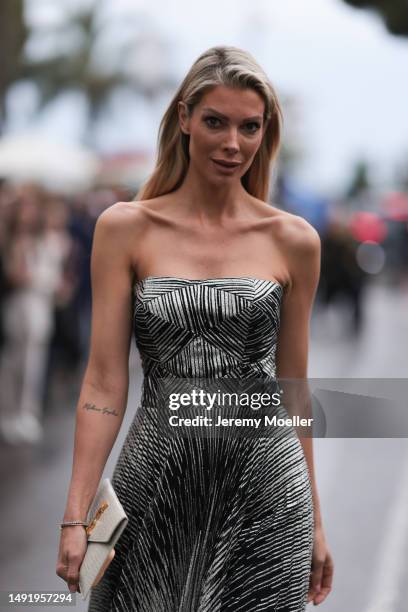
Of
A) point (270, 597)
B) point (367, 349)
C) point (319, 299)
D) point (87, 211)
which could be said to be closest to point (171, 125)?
point (270, 597)

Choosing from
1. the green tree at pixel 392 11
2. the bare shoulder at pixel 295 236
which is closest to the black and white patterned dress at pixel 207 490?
the bare shoulder at pixel 295 236

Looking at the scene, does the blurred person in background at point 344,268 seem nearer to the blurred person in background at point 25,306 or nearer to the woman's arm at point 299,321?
the blurred person in background at point 25,306

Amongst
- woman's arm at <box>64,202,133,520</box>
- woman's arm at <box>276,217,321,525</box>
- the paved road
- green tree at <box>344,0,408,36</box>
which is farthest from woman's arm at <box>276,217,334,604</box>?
green tree at <box>344,0,408,36</box>

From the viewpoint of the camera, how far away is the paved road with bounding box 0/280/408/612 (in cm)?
606

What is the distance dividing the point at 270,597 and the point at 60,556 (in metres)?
0.45

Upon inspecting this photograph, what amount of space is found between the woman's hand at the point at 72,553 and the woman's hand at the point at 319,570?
58cm

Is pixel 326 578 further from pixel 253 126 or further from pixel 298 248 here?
pixel 253 126

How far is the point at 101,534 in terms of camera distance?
8.82 feet

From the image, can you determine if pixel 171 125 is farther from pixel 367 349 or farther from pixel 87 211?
pixel 367 349

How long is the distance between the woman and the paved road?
2.58ft

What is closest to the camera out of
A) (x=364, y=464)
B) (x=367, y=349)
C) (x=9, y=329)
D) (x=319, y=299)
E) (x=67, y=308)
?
(x=364, y=464)

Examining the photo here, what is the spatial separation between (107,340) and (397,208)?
2083 inches

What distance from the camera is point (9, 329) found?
1059 centimetres

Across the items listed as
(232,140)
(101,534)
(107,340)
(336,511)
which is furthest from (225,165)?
(336,511)
